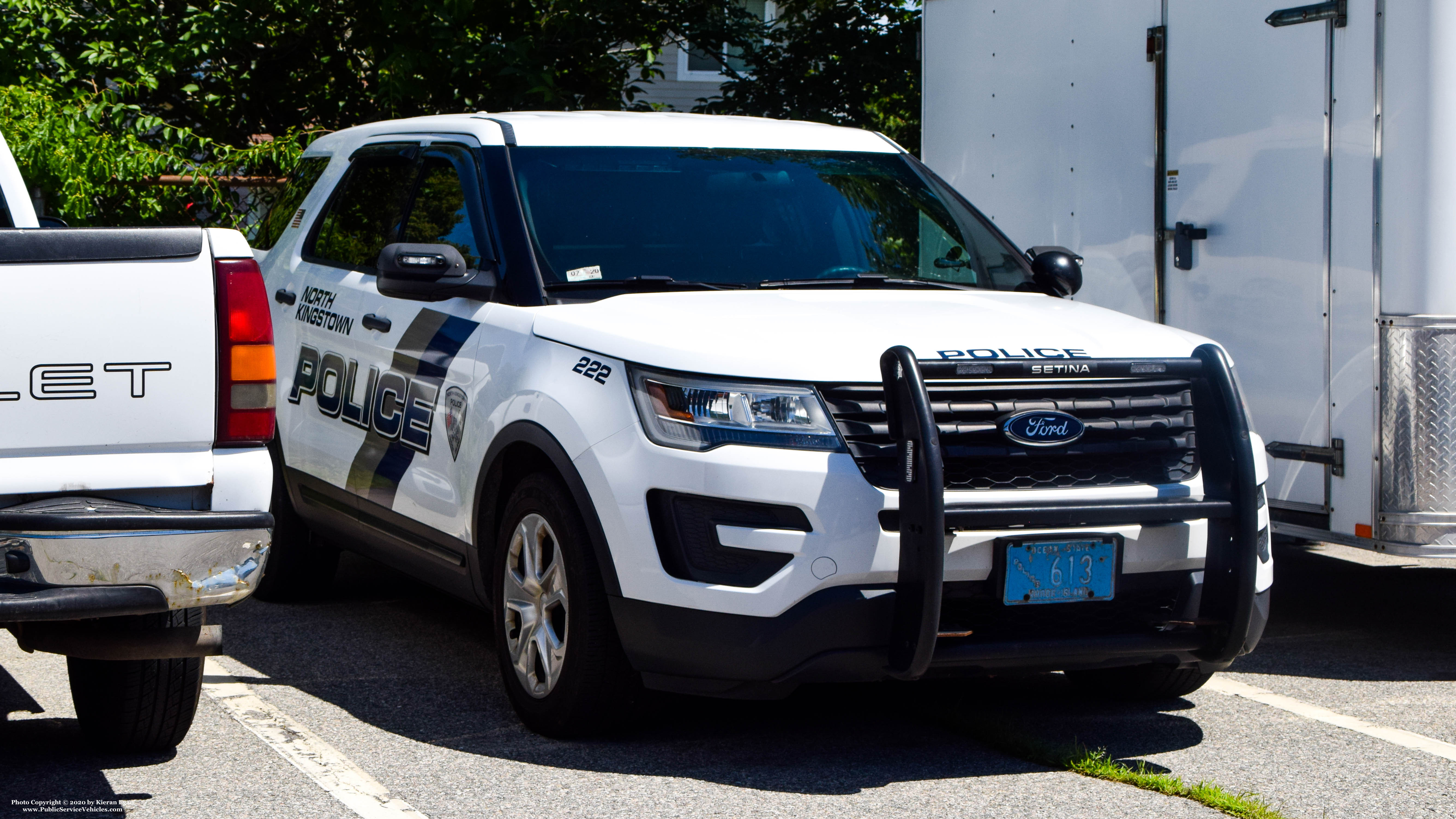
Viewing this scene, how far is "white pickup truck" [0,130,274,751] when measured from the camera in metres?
3.78

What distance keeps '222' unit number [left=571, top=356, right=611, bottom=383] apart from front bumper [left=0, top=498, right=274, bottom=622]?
3.65ft

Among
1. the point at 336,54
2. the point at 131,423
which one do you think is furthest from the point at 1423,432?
the point at 336,54

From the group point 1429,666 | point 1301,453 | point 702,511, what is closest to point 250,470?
point 702,511

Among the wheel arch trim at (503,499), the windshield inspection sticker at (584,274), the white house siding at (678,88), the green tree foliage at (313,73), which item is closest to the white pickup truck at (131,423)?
the wheel arch trim at (503,499)

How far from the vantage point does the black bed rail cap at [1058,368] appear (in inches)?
178

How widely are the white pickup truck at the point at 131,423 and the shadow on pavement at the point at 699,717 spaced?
129 cm

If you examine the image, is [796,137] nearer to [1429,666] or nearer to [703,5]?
[1429,666]

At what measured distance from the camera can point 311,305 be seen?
264 inches

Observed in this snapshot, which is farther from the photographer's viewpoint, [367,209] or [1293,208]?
[367,209]

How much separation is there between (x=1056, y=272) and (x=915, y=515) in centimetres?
191

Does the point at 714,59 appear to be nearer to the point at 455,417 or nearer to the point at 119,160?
the point at 119,160

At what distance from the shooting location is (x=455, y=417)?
5.54 m

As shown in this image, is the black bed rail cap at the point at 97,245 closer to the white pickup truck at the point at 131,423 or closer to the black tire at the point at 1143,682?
the white pickup truck at the point at 131,423

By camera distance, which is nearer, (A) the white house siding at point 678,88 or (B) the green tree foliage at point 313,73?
(B) the green tree foliage at point 313,73
